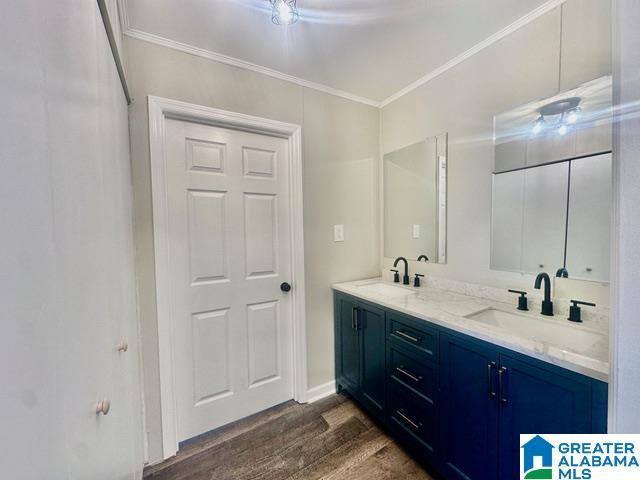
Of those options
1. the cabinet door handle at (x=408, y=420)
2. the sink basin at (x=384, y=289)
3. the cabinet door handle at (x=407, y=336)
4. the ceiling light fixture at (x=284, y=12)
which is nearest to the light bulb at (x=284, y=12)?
the ceiling light fixture at (x=284, y=12)

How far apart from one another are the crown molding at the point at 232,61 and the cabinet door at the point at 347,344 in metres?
1.64

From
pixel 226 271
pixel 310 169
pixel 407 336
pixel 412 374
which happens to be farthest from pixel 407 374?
pixel 310 169

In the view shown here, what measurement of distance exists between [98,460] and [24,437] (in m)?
0.42

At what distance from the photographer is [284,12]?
1.28 meters

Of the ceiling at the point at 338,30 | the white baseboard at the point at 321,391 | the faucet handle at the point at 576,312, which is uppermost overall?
the ceiling at the point at 338,30

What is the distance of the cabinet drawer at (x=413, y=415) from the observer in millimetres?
1355

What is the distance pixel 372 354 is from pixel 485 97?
1.77 meters

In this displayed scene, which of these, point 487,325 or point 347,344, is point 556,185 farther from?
point 347,344

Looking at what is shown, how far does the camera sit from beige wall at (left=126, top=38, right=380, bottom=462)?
57.7 inches

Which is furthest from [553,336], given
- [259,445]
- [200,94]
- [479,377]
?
[200,94]

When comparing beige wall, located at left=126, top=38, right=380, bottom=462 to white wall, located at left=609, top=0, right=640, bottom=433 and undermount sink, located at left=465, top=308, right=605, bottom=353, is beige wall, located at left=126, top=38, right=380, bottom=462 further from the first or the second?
white wall, located at left=609, top=0, right=640, bottom=433

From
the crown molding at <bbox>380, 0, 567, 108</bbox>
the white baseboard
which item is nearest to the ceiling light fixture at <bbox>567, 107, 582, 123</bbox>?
the crown molding at <bbox>380, 0, 567, 108</bbox>

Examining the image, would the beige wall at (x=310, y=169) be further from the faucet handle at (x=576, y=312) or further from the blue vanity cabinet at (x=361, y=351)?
the faucet handle at (x=576, y=312)

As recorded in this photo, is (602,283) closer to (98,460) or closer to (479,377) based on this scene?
(479,377)
